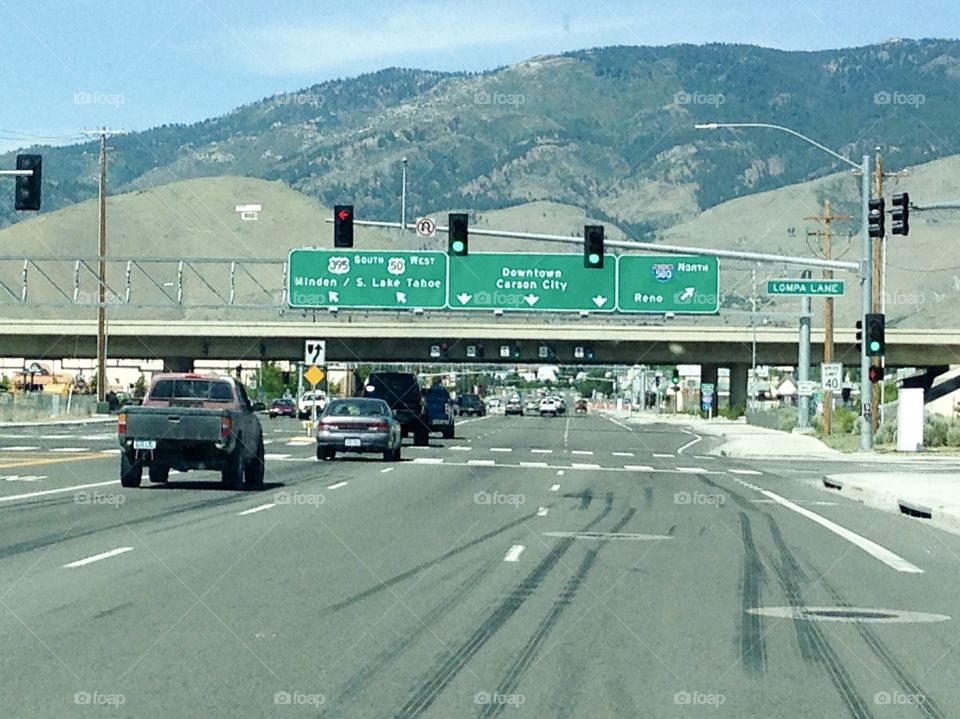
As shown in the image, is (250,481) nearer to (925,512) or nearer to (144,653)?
(925,512)

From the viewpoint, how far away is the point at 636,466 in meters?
43.3

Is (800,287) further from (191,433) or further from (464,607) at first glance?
(464,607)

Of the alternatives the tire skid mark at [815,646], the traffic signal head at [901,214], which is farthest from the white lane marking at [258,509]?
the traffic signal head at [901,214]

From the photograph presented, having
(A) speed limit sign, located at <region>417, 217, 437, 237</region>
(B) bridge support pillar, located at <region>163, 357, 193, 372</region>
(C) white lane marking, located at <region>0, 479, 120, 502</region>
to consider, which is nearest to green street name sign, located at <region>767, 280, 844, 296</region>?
(A) speed limit sign, located at <region>417, 217, 437, 237</region>

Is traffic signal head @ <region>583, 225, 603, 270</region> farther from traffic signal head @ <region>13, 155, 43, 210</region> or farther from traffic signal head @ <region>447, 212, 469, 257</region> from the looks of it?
traffic signal head @ <region>13, 155, 43, 210</region>

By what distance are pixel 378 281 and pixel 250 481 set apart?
40110 millimetres

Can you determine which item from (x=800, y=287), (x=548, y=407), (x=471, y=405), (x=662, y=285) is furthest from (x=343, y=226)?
(x=548, y=407)

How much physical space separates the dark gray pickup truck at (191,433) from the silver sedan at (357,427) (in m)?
10.9

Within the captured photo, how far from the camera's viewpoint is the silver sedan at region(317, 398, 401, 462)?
41.1m

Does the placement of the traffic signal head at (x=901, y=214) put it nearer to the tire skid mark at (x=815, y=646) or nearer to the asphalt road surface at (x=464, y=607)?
the asphalt road surface at (x=464, y=607)

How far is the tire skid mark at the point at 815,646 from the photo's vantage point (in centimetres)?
1006

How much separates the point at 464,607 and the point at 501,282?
54.8m

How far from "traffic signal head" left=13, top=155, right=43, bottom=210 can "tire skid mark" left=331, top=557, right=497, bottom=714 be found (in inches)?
1005

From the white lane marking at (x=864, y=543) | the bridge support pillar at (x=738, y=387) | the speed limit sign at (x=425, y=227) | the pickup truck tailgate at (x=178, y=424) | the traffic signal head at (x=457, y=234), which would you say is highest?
the speed limit sign at (x=425, y=227)
